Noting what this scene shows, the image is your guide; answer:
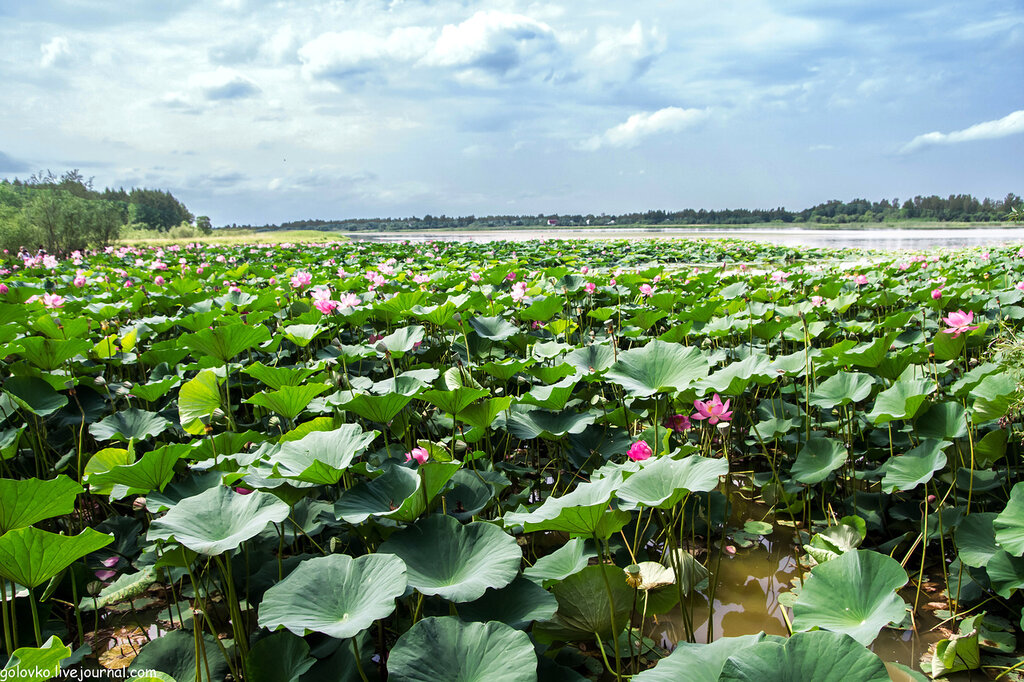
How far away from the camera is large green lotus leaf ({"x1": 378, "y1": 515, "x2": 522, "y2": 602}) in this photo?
1.15m

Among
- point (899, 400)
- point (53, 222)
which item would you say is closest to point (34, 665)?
point (899, 400)

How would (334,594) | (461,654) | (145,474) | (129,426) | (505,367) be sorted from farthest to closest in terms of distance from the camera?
(505,367)
(129,426)
(145,474)
(334,594)
(461,654)

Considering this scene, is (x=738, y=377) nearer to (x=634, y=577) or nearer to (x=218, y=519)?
(x=634, y=577)

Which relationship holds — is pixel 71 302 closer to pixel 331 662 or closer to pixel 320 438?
pixel 320 438

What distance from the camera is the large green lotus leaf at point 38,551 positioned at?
42.0 inches

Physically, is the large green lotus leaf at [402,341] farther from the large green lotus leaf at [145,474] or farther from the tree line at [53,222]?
the tree line at [53,222]

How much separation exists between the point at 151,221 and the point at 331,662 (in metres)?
71.2

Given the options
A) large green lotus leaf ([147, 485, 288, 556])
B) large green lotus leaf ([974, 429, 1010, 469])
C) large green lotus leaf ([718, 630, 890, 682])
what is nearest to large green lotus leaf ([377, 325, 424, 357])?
large green lotus leaf ([147, 485, 288, 556])

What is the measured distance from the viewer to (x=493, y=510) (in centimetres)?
200

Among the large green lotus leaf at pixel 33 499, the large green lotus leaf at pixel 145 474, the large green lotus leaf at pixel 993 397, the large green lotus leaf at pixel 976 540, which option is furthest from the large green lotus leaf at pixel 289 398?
the large green lotus leaf at pixel 993 397

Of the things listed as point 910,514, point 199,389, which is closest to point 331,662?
point 199,389

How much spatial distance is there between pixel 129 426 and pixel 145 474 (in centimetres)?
73

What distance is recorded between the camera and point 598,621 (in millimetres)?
1286

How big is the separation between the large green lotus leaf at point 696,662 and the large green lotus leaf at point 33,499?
119 cm
